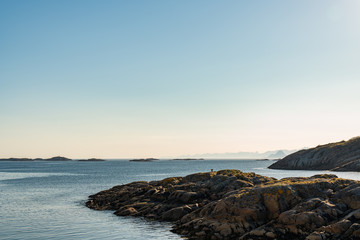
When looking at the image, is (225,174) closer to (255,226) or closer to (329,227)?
(255,226)

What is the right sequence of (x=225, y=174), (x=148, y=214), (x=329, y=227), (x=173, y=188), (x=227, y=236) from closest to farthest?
(x=329, y=227), (x=227, y=236), (x=148, y=214), (x=173, y=188), (x=225, y=174)

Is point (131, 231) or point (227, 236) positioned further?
point (131, 231)

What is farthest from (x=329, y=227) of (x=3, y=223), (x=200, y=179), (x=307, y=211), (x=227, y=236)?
(x=3, y=223)

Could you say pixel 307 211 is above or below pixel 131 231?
above

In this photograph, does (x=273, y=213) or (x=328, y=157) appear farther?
(x=328, y=157)

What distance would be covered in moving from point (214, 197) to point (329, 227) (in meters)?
15.3

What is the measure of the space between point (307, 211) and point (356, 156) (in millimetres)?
108143

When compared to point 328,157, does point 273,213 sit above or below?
below

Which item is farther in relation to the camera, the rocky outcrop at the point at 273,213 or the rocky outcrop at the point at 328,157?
the rocky outcrop at the point at 328,157

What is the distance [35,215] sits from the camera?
35.4 metres

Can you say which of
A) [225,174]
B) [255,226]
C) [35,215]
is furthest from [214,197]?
[35,215]

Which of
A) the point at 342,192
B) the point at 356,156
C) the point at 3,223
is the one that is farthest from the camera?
the point at 356,156

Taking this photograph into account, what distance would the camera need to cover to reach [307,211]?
24.3 metres

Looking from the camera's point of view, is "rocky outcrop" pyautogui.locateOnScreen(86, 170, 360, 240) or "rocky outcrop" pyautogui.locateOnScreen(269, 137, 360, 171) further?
"rocky outcrop" pyautogui.locateOnScreen(269, 137, 360, 171)
